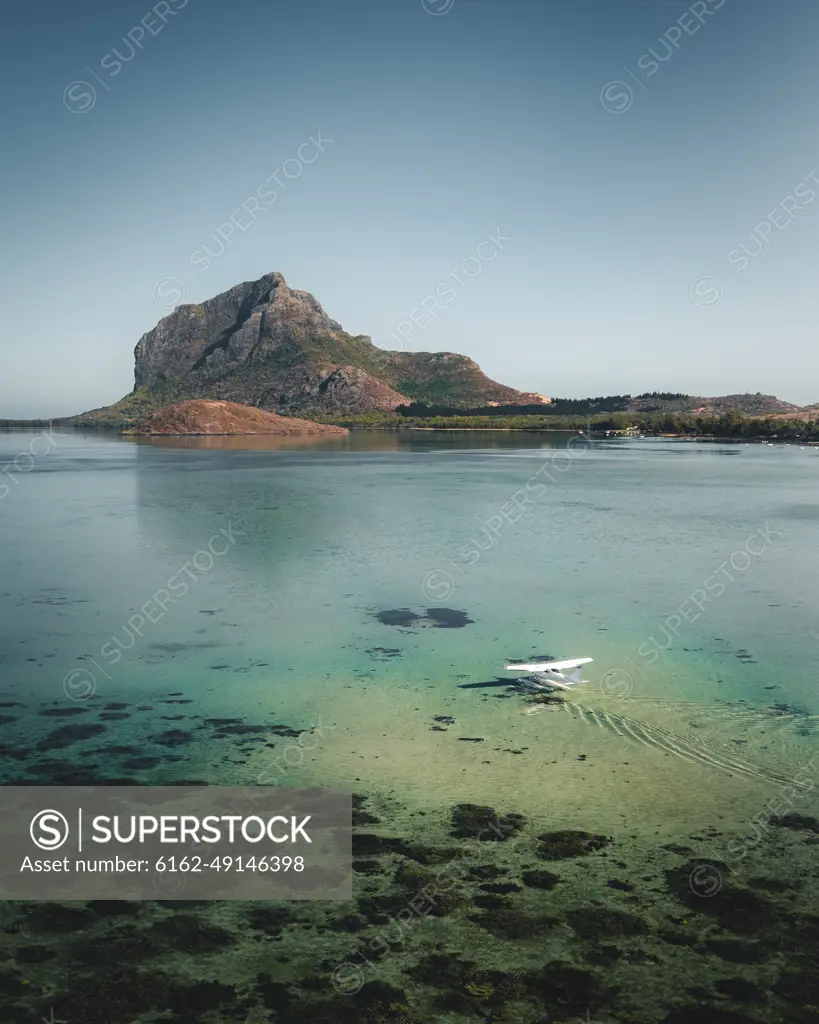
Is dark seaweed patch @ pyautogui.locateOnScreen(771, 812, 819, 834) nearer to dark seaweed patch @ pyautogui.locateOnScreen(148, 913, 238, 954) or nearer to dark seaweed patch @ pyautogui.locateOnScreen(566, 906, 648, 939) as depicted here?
dark seaweed patch @ pyautogui.locateOnScreen(566, 906, 648, 939)

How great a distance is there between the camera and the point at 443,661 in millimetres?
18672

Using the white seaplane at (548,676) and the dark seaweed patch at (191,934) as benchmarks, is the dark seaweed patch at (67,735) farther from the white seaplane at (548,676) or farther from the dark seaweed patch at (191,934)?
the white seaplane at (548,676)

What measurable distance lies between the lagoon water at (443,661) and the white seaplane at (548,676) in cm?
37

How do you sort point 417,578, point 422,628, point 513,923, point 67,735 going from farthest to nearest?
point 417,578, point 422,628, point 67,735, point 513,923

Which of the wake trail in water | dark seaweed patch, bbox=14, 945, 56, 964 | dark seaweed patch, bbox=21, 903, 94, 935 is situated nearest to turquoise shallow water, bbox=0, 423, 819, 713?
the wake trail in water

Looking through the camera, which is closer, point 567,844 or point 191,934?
point 191,934

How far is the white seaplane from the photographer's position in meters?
16.7

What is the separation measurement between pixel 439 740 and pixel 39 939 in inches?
276

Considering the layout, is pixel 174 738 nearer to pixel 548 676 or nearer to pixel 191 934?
pixel 191 934

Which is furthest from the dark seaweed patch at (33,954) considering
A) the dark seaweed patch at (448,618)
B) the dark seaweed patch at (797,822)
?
the dark seaweed patch at (448,618)

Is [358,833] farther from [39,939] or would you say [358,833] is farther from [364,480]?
[364,480]

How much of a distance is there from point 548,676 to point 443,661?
268 cm

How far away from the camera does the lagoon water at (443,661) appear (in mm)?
12109

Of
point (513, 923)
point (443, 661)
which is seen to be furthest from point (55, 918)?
point (443, 661)
